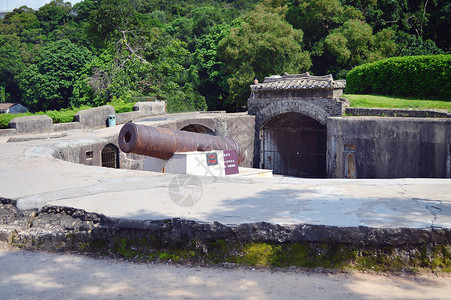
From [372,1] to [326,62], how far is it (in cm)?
474

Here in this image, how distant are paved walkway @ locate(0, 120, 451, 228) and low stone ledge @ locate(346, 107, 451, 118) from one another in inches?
312

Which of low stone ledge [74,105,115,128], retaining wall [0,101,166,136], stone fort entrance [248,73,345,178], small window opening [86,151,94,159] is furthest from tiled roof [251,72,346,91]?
small window opening [86,151,94,159]

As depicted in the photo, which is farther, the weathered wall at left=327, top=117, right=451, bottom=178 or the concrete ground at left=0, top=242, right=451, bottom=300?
the weathered wall at left=327, top=117, right=451, bottom=178

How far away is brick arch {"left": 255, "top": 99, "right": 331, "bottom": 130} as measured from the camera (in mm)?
16031

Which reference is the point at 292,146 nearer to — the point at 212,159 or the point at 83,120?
the point at 83,120

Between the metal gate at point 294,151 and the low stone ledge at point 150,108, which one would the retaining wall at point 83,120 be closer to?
the low stone ledge at point 150,108

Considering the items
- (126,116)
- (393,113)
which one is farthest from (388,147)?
(126,116)

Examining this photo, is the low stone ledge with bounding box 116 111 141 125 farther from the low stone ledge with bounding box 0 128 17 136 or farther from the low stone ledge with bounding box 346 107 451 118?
the low stone ledge with bounding box 346 107 451 118

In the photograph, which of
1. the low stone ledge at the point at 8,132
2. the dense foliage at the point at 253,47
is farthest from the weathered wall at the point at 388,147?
the dense foliage at the point at 253,47

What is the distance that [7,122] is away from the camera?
47.8ft

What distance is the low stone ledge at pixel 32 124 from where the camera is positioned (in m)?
14.3

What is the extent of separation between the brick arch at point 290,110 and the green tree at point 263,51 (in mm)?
8487

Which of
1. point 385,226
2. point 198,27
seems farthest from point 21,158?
point 198,27

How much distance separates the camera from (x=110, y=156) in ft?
40.9
